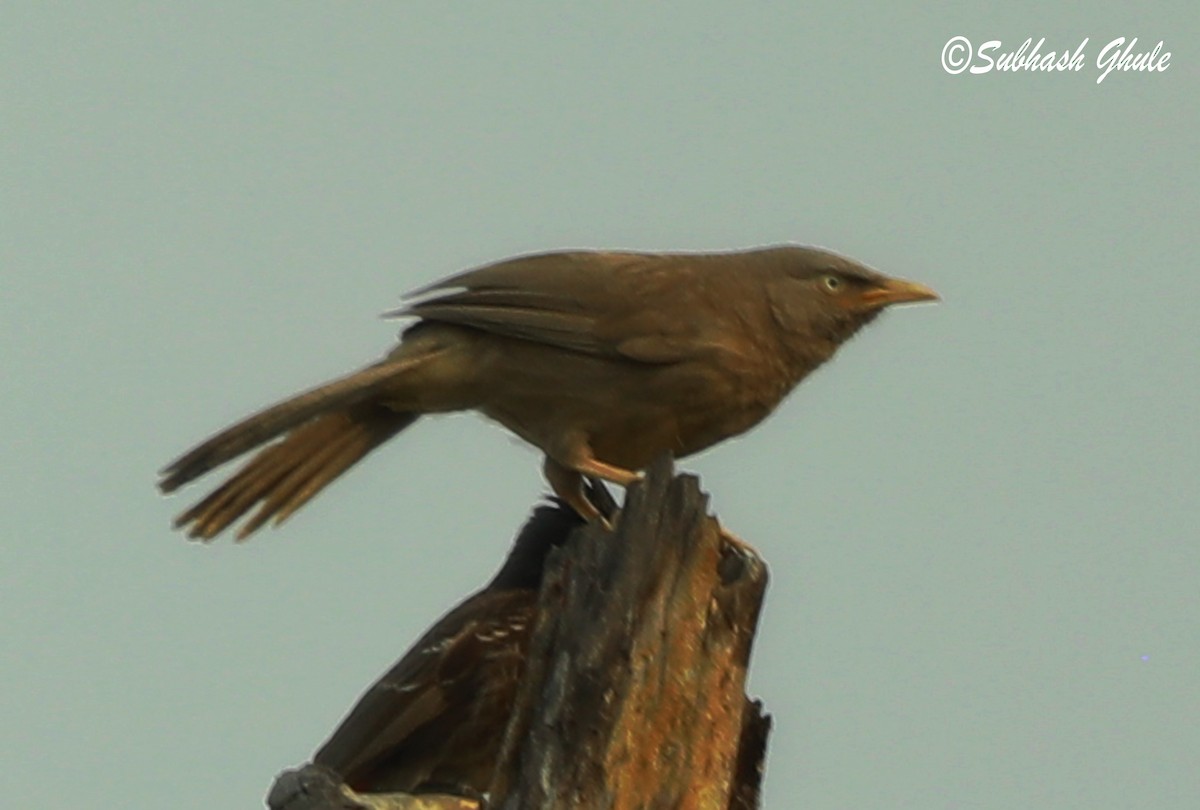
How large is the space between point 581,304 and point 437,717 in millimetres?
1540

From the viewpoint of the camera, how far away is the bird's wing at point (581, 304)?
7.29 m

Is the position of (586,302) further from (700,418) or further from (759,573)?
(759,573)

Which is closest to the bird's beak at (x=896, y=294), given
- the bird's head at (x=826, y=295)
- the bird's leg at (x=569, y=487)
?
the bird's head at (x=826, y=295)

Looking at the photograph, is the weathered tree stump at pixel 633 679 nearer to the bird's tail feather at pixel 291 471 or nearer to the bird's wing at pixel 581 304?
the bird's wing at pixel 581 304

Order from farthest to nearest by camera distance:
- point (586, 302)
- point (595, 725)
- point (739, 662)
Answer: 1. point (586, 302)
2. point (739, 662)
3. point (595, 725)

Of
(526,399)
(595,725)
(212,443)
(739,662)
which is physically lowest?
(595,725)

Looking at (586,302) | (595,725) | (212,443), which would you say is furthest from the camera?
(586,302)

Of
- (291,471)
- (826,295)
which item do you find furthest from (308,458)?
(826,295)

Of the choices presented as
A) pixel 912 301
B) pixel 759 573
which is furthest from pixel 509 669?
pixel 912 301

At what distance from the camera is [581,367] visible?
24.0 feet

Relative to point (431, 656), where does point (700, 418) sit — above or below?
above

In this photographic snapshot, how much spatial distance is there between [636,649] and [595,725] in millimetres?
237

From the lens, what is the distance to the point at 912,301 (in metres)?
7.64

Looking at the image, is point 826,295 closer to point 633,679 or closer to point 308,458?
point 308,458
